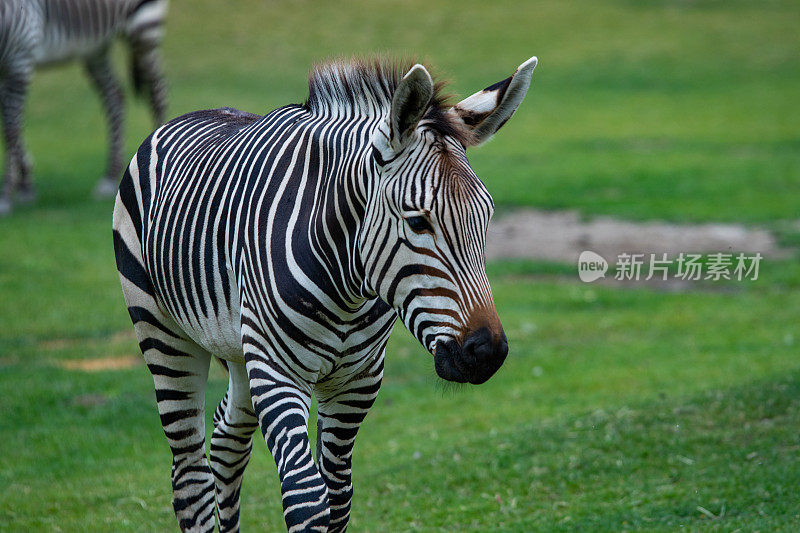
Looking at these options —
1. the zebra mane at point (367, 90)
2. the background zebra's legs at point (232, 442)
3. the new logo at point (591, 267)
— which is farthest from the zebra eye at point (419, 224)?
the new logo at point (591, 267)

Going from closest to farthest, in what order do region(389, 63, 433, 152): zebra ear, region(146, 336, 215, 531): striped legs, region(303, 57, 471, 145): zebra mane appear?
region(389, 63, 433, 152): zebra ear → region(303, 57, 471, 145): zebra mane → region(146, 336, 215, 531): striped legs

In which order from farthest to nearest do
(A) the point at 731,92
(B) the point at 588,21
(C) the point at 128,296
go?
(B) the point at 588,21, (A) the point at 731,92, (C) the point at 128,296

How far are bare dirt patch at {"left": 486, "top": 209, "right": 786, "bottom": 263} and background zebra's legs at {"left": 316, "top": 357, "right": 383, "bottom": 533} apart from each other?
7.56 metres

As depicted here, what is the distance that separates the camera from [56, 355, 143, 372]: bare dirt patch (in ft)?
28.4

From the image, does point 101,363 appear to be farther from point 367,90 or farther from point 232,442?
point 367,90

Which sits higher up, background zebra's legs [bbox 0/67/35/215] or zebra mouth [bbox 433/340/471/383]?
zebra mouth [bbox 433/340/471/383]

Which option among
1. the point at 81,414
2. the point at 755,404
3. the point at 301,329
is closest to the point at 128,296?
the point at 301,329

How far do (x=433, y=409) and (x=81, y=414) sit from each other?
288 cm

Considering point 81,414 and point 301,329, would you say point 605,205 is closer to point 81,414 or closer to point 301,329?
point 81,414

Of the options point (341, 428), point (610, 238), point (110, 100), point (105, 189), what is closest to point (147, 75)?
point (110, 100)

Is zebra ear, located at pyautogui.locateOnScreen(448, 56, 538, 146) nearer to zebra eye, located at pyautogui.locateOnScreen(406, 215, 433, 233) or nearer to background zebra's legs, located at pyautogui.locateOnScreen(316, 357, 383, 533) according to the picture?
zebra eye, located at pyautogui.locateOnScreen(406, 215, 433, 233)

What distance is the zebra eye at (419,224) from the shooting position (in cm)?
328

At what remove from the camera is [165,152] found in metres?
4.59

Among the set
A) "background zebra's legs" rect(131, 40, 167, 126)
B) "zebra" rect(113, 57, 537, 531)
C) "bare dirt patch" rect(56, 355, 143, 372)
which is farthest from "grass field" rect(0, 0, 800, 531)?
"background zebra's legs" rect(131, 40, 167, 126)
